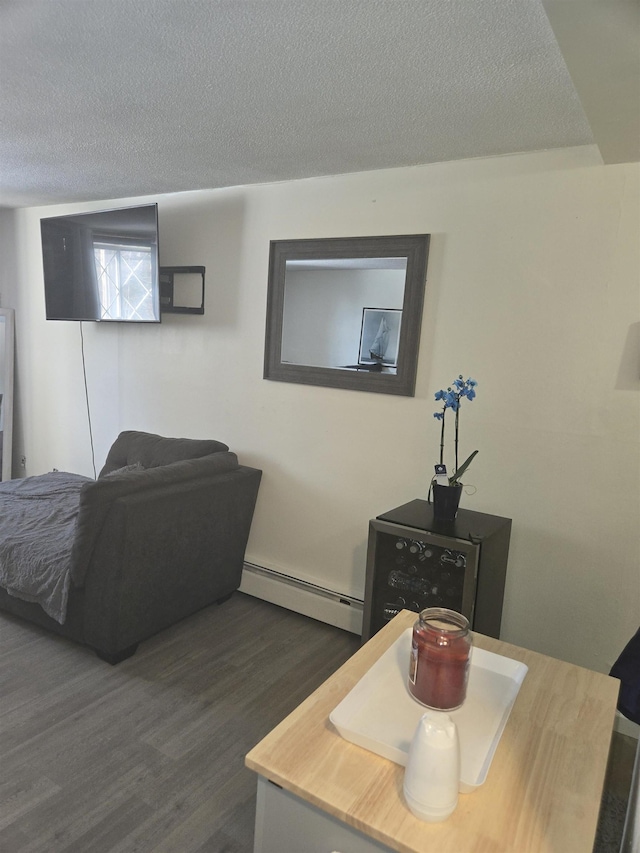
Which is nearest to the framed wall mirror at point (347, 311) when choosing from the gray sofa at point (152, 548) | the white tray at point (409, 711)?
the gray sofa at point (152, 548)

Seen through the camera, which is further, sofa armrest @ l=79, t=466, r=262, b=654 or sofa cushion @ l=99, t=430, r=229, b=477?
sofa cushion @ l=99, t=430, r=229, b=477

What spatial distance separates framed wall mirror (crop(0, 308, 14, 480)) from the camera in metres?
4.50

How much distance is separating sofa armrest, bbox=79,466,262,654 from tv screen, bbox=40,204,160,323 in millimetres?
1189

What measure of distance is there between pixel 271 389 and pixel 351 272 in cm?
78

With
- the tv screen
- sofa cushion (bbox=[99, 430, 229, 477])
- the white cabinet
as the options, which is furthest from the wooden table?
the tv screen

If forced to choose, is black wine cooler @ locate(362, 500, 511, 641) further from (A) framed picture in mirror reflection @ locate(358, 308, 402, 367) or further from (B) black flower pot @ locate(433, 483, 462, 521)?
(A) framed picture in mirror reflection @ locate(358, 308, 402, 367)

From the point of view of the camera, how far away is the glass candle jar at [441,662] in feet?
3.63

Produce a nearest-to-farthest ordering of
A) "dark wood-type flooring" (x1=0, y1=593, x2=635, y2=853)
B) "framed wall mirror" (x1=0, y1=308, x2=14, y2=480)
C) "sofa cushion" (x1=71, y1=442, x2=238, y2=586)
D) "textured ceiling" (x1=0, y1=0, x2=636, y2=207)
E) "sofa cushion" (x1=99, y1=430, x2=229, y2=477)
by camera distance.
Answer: "textured ceiling" (x1=0, y1=0, x2=636, y2=207)
"dark wood-type flooring" (x1=0, y1=593, x2=635, y2=853)
"sofa cushion" (x1=71, y1=442, x2=238, y2=586)
"sofa cushion" (x1=99, y1=430, x2=229, y2=477)
"framed wall mirror" (x1=0, y1=308, x2=14, y2=480)

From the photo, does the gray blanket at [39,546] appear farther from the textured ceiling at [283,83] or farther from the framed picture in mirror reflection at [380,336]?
the textured ceiling at [283,83]

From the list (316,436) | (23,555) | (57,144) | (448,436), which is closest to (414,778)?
(448,436)

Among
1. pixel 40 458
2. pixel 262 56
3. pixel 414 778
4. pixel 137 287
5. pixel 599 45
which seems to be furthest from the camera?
pixel 40 458

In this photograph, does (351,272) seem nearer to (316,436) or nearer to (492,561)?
(316,436)

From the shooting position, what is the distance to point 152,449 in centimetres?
333

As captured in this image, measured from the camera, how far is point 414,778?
898mm
